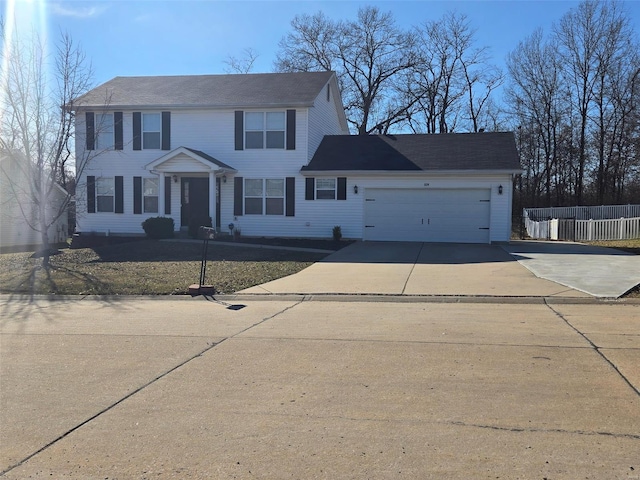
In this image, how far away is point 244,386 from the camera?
5.13 m

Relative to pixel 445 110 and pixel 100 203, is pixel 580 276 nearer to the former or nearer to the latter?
pixel 100 203

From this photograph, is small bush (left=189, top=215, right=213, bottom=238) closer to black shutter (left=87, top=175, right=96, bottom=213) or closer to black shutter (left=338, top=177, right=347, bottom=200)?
black shutter (left=87, top=175, right=96, bottom=213)

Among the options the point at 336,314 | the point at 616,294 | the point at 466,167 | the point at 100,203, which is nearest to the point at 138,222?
the point at 100,203

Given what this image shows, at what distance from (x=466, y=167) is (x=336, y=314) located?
13689mm

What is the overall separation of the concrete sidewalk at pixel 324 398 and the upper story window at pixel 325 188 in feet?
46.4

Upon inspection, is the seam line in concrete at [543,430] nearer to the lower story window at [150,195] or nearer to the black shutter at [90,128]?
the lower story window at [150,195]

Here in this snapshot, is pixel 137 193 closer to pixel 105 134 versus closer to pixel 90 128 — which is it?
pixel 105 134

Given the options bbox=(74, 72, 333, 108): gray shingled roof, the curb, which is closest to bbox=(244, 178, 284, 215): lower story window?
bbox=(74, 72, 333, 108): gray shingled roof

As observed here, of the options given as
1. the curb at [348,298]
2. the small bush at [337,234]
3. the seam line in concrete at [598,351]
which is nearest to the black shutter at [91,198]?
the small bush at [337,234]

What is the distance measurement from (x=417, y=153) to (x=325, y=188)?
4.18 meters

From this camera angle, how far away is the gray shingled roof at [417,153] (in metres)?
21.2

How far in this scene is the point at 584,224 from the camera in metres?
27.3

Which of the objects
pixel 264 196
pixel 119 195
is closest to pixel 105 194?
pixel 119 195

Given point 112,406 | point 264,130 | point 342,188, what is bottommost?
point 112,406
